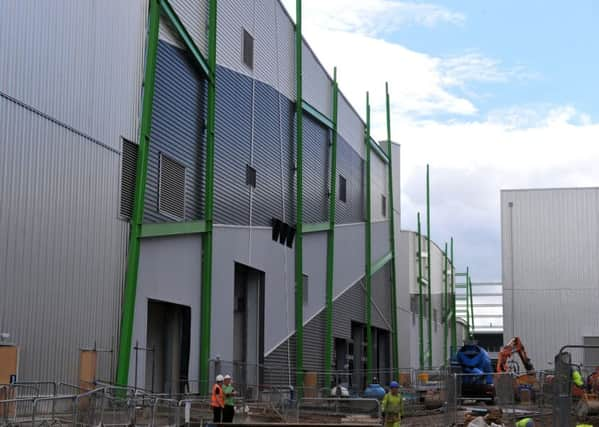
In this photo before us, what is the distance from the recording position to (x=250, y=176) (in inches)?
1415

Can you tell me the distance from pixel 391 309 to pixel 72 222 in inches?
1505

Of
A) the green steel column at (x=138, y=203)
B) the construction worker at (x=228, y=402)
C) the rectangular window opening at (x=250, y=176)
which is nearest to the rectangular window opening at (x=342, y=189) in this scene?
the rectangular window opening at (x=250, y=176)

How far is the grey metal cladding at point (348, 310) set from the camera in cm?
4708

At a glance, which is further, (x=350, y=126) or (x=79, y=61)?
(x=350, y=126)

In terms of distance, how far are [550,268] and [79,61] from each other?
45.3m

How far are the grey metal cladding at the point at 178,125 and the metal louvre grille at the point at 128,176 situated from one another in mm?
998

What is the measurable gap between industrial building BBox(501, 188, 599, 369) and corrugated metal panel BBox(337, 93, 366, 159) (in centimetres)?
1292

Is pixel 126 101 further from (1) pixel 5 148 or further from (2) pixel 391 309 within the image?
(2) pixel 391 309

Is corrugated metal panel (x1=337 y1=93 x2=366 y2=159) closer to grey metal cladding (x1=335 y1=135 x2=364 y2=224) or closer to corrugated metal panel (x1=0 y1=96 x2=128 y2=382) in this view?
grey metal cladding (x1=335 y1=135 x2=364 y2=224)

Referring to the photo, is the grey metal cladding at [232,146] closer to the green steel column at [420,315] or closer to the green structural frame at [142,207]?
the green structural frame at [142,207]

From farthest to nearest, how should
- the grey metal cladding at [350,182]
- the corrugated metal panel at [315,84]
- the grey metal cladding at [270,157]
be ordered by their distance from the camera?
the grey metal cladding at [350,182] → the corrugated metal panel at [315,84] → the grey metal cladding at [270,157]

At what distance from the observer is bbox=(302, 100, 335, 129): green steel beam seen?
4338 centimetres

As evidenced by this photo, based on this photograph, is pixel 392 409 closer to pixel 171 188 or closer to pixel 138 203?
pixel 138 203

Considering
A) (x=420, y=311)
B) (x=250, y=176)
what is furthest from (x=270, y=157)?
(x=420, y=311)
